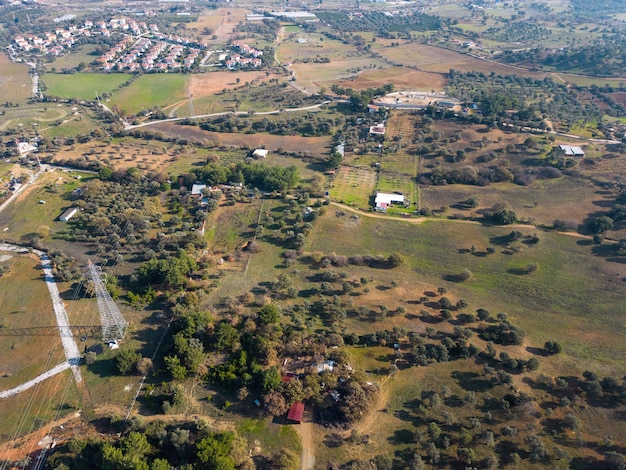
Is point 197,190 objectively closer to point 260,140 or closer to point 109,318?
point 260,140

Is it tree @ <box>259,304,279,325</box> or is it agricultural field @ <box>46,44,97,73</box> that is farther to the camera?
agricultural field @ <box>46,44,97,73</box>

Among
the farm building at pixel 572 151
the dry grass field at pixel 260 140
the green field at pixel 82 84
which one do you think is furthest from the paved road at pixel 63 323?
the farm building at pixel 572 151

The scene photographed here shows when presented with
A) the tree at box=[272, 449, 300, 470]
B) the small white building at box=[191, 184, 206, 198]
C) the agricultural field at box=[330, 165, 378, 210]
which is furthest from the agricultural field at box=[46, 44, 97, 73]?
the tree at box=[272, 449, 300, 470]

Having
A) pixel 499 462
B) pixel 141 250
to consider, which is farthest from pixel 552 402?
pixel 141 250

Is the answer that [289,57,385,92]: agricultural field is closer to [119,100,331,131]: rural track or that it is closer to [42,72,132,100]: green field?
[119,100,331,131]: rural track

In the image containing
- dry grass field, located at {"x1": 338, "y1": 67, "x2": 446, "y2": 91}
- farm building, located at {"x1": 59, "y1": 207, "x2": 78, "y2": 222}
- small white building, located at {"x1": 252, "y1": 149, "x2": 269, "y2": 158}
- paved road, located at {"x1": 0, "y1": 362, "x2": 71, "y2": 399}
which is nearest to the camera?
paved road, located at {"x1": 0, "y1": 362, "x2": 71, "y2": 399}

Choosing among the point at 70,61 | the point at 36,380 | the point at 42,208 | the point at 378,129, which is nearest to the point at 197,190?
the point at 42,208

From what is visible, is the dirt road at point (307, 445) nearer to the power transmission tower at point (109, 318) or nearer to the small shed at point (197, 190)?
the power transmission tower at point (109, 318)

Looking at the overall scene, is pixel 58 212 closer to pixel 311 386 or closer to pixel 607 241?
pixel 311 386
